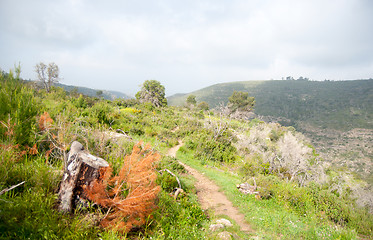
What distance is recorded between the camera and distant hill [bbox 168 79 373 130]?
207 ft

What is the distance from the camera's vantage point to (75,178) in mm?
2619

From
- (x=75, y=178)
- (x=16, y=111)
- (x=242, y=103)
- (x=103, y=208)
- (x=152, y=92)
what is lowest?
(x=103, y=208)

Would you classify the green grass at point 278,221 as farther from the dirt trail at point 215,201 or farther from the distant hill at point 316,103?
the distant hill at point 316,103

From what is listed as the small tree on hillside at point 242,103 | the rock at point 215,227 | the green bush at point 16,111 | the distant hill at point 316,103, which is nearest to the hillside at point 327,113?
the distant hill at point 316,103

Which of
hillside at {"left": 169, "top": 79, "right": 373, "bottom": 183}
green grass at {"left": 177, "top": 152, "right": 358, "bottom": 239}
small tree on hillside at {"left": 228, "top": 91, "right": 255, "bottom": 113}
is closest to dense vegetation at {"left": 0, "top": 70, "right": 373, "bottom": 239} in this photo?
green grass at {"left": 177, "top": 152, "right": 358, "bottom": 239}

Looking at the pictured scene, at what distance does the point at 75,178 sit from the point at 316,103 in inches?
3980

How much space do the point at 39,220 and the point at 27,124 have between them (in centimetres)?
282

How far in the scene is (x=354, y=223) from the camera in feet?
19.5

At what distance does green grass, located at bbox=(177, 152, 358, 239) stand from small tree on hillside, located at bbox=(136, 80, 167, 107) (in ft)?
96.4

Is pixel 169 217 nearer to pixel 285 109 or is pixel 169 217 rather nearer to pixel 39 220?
pixel 39 220

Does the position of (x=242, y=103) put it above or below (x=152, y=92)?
below

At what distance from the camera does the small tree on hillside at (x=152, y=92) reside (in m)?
35.2

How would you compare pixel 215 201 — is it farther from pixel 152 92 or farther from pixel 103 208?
pixel 152 92

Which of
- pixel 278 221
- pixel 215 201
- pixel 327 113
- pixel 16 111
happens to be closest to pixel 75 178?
pixel 16 111
